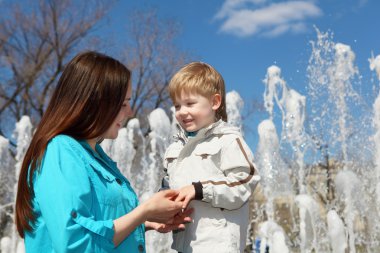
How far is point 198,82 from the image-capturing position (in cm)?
199

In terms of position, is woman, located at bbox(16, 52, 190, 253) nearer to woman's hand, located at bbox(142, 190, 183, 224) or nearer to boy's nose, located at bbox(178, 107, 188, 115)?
woman's hand, located at bbox(142, 190, 183, 224)

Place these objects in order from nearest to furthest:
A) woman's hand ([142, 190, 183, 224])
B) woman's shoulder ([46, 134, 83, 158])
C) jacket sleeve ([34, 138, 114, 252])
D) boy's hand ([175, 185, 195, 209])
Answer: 1. jacket sleeve ([34, 138, 114, 252])
2. woman's shoulder ([46, 134, 83, 158])
3. woman's hand ([142, 190, 183, 224])
4. boy's hand ([175, 185, 195, 209])

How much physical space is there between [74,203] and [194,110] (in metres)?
0.75

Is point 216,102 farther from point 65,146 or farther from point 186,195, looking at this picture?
Answer: point 65,146

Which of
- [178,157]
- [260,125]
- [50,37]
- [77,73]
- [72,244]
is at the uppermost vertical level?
[50,37]

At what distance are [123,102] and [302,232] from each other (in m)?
5.28

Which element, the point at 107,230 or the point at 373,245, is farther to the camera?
the point at 373,245

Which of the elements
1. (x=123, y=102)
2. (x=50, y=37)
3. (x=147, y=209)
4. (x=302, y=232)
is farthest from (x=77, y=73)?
(x=50, y=37)

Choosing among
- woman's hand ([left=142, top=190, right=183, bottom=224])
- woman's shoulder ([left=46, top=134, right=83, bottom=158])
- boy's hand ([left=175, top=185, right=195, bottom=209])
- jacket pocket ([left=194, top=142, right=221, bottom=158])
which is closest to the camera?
woman's shoulder ([left=46, top=134, right=83, bottom=158])

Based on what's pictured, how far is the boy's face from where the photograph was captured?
2.00m

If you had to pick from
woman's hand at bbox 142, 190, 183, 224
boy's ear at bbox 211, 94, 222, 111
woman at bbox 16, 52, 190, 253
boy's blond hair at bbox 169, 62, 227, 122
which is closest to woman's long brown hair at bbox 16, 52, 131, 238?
woman at bbox 16, 52, 190, 253

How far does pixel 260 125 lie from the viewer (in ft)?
25.5

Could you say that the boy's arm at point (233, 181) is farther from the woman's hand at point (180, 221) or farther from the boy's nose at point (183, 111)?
the boy's nose at point (183, 111)

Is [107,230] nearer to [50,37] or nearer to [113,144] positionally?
[113,144]
